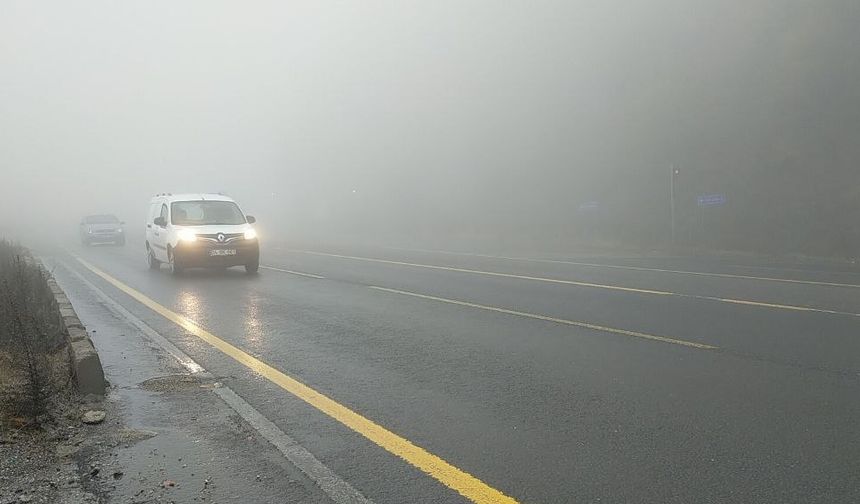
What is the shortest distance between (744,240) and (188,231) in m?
21.3

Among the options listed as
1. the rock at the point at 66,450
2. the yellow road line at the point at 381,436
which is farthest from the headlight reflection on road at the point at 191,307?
the rock at the point at 66,450

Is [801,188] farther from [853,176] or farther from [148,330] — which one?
[148,330]

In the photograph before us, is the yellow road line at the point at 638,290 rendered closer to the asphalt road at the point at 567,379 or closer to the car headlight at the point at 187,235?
the asphalt road at the point at 567,379

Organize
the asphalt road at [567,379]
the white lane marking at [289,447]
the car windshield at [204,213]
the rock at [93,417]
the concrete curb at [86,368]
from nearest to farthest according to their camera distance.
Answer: the white lane marking at [289,447]
the asphalt road at [567,379]
the rock at [93,417]
the concrete curb at [86,368]
the car windshield at [204,213]

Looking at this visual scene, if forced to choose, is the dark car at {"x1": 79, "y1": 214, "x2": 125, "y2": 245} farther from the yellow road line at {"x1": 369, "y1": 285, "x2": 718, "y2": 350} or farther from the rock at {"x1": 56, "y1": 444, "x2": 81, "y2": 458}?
the rock at {"x1": 56, "y1": 444, "x2": 81, "y2": 458}

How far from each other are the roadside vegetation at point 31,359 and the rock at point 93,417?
0.25 m

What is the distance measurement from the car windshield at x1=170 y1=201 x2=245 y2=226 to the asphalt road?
3036 mm

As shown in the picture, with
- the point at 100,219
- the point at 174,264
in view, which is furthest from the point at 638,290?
the point at 100,219

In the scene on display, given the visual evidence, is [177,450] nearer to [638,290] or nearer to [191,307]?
[191,307]

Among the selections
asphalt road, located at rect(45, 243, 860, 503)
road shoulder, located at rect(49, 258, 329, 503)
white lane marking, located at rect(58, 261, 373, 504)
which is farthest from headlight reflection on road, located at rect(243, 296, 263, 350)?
road shoulder, located at rect(49, 258, 329, 503)

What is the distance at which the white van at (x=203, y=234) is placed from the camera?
1538 cm

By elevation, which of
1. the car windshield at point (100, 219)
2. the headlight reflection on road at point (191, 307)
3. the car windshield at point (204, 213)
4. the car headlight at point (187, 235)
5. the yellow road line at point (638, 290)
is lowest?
the yellow road line at point (638, 290)

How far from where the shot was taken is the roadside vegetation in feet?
17.0

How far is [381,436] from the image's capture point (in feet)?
15.6
